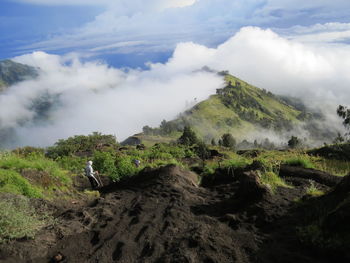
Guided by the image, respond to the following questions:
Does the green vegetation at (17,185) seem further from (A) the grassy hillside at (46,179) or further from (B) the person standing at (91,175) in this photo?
(B) the person standing at (91,175)

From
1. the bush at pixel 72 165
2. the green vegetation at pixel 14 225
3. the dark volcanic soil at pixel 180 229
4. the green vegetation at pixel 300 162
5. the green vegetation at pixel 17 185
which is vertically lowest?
the bush at pixel 72 165

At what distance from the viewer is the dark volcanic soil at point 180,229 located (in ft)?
26.3

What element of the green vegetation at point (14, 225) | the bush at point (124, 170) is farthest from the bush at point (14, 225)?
the bush at point (124, 170)

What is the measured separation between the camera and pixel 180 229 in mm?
9641

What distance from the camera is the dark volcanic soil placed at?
8.01 metres

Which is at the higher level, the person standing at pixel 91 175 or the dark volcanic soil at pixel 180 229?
the dark volcanic soil at pixel 180 229

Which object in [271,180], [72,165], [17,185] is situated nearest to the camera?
[17,185]

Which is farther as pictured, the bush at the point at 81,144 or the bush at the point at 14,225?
the bush at the point at 81,144

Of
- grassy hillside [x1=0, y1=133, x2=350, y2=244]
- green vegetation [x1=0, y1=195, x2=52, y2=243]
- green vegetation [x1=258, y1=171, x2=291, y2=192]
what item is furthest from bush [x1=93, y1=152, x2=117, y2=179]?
green vegetation [x1=0, y1=195, x2=52, y2=243]

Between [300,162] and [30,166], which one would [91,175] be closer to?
[30,166]

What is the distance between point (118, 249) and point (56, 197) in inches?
257

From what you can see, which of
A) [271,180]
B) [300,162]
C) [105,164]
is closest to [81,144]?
[105,164]

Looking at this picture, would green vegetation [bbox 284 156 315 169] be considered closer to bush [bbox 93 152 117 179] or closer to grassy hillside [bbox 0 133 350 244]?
grassy hillside [bbox 0 133 350 244]

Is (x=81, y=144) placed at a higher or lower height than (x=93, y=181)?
lower
